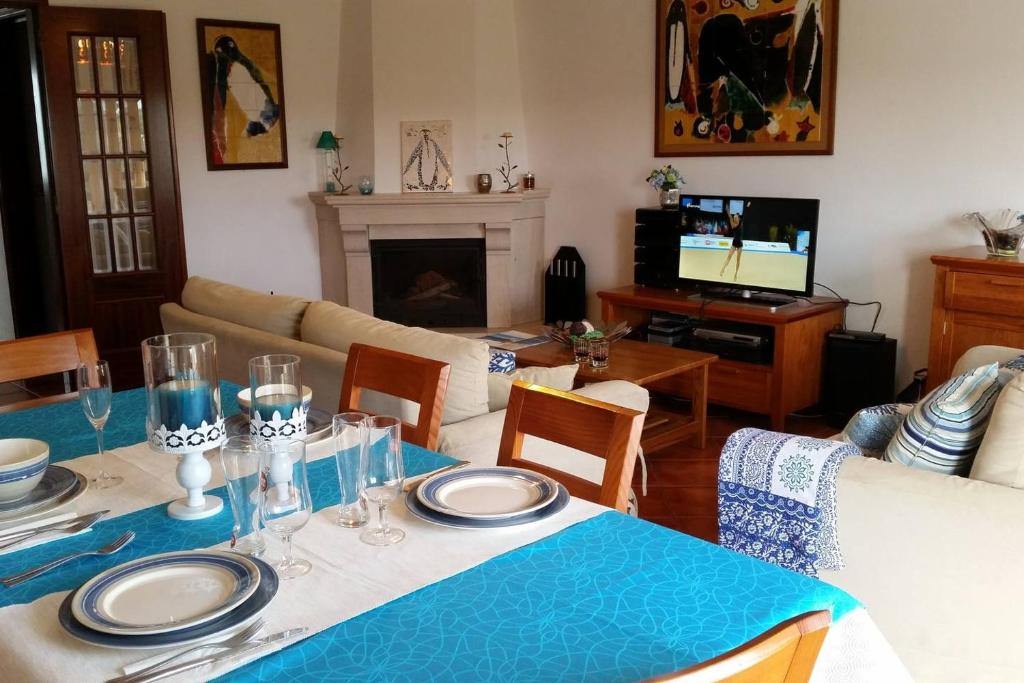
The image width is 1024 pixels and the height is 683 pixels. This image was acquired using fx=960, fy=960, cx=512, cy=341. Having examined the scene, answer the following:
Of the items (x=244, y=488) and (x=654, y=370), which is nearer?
(x=244, y=488)

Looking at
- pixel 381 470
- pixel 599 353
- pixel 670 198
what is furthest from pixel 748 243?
pixel 381 470

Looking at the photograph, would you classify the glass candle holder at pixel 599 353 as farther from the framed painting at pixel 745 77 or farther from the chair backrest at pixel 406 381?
the chair backrest at pixel 406 381

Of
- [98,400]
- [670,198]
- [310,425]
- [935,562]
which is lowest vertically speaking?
[935,562]

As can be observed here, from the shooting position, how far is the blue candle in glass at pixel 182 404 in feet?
5.16

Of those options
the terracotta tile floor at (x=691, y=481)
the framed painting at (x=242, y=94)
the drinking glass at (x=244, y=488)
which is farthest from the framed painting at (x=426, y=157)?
the drinking glass at (x=244, y=488)

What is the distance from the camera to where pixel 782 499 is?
236 cm

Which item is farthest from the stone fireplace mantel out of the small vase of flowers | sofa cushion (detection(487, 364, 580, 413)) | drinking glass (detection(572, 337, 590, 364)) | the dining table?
the dining table

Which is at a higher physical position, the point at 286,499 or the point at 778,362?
the point at 286,499

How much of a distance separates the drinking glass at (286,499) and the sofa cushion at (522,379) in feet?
4.78

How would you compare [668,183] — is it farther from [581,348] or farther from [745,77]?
[581,348]

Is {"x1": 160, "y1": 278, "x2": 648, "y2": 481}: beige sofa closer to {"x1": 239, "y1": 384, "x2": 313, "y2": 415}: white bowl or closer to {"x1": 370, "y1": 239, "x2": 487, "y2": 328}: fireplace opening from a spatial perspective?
{"x1": 239, "y1": 384, "x2": 313, "y2": 415}: white bowl

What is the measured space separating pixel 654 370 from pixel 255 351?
5.47 feet

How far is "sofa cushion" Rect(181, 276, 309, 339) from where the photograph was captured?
3424 millimetres

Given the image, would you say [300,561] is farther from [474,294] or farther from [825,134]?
[474,294]
